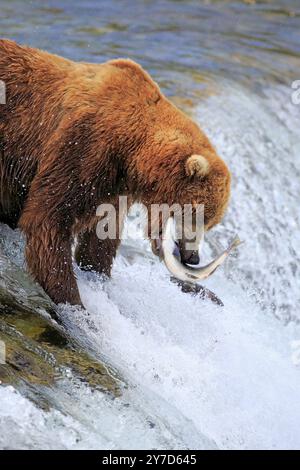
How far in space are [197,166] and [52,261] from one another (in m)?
1.12

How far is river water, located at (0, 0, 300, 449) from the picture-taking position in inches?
173

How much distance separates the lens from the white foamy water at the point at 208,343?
425cm

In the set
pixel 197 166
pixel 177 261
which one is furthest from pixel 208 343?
pixel 197 166

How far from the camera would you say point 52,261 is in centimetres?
532

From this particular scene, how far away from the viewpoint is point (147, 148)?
517 cm

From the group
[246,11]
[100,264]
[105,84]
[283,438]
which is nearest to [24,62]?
[105,84]

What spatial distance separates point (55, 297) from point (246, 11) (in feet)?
29.4

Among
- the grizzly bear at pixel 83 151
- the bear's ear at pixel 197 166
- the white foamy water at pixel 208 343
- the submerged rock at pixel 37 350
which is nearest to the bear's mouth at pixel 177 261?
the grizzly bear at pixel 83 151

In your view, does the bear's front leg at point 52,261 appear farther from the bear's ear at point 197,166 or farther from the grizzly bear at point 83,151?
the bear's ear at point 197,166

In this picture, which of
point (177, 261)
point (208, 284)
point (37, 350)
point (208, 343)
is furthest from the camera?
point (208, 284)

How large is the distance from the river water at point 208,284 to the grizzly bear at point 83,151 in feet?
1.92

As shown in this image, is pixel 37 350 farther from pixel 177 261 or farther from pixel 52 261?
pixel 177 261

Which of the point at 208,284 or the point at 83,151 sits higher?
the point at 83,151

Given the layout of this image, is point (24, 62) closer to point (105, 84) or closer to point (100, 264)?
point (105, 84)
